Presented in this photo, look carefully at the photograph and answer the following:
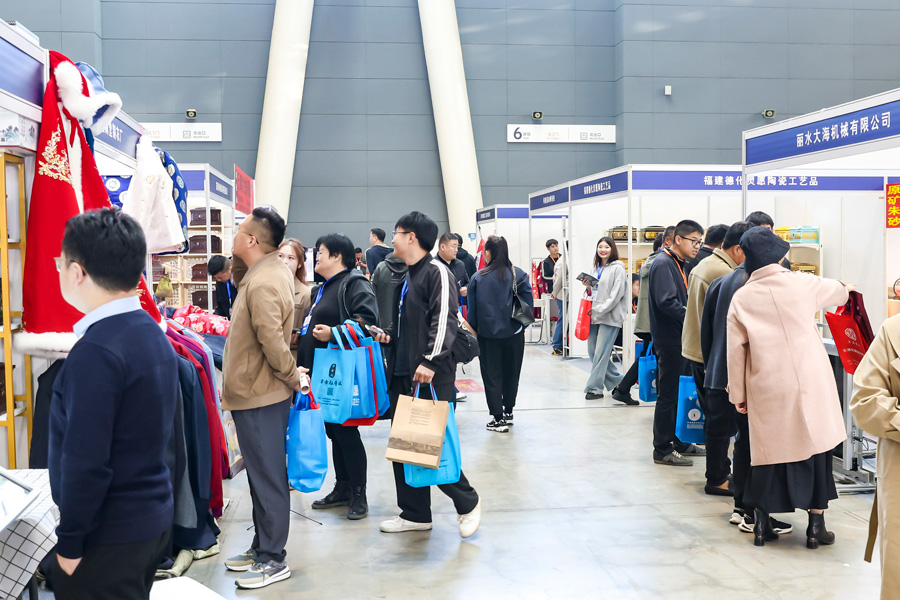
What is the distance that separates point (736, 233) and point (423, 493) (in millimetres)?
2193

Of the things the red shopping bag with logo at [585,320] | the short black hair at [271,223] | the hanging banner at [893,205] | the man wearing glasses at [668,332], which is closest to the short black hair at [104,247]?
the short black hair at [271,223]

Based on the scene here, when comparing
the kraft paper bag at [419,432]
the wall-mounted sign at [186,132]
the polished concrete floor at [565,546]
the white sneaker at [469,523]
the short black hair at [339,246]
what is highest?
the wall-mounted sign at [186,132]

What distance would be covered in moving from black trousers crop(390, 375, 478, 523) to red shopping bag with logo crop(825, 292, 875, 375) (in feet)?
6.51

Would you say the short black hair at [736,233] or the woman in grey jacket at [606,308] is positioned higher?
the short black hair at [736,233]

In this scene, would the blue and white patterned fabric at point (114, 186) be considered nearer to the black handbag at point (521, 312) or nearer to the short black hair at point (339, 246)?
the short black hair at point (339, 246)

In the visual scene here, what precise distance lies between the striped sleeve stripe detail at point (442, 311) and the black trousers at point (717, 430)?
61.6 inches

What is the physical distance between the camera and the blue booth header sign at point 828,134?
4414 mm

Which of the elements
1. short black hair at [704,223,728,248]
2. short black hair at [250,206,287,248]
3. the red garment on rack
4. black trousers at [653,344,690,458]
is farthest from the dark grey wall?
short black hair at [250,206,287,248]

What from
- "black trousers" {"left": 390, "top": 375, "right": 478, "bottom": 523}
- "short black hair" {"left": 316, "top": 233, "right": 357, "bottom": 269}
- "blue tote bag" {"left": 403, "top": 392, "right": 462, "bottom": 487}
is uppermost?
"short black hair" {"left": 316, "top": 233, "right": 357, "bottom": 269}

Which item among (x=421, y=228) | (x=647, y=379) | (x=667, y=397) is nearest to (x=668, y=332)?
(x=667, y=397)

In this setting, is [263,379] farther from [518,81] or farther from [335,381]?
[518,81]

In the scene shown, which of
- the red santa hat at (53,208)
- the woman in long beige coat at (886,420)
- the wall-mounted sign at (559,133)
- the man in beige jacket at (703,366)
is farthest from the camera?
the wall-mounted sign at (559,133)

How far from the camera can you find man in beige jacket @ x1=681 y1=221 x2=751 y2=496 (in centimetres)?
423

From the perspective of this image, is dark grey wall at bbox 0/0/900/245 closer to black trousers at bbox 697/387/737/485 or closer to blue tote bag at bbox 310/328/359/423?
black trousers at bbox 697/387/737/485
